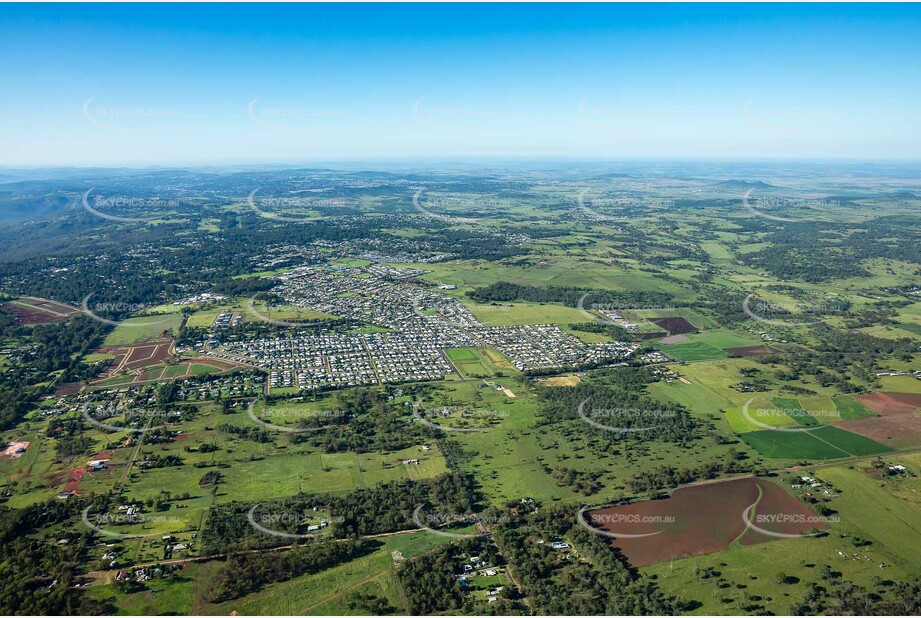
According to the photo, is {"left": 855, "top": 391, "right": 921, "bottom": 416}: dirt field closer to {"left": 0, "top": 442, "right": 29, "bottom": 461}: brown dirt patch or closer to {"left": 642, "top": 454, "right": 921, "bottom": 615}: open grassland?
{"left": 642, "top": 454, "right": 921, "bottom": 615}: open grassland

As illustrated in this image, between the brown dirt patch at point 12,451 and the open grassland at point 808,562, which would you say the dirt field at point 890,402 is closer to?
the open grassland at point 808,562

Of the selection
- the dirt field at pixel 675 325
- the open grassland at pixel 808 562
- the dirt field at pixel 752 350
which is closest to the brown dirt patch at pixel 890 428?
the open grassland at pixel 808 562

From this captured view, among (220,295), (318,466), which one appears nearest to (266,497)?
(318,466)

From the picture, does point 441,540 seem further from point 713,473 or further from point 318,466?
point 713,473

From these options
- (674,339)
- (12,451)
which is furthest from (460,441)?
(674,339)

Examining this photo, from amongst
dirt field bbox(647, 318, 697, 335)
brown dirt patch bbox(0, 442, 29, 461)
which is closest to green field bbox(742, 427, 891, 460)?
dirt field bbox(647, 318, 697, 335)

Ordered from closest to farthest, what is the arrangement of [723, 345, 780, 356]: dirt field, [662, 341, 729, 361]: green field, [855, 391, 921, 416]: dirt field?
[855, 391, 921, 416]: dirt field → [662, 341, 729, 361]: green field → [723, 345, 780, 356]: dirt field
